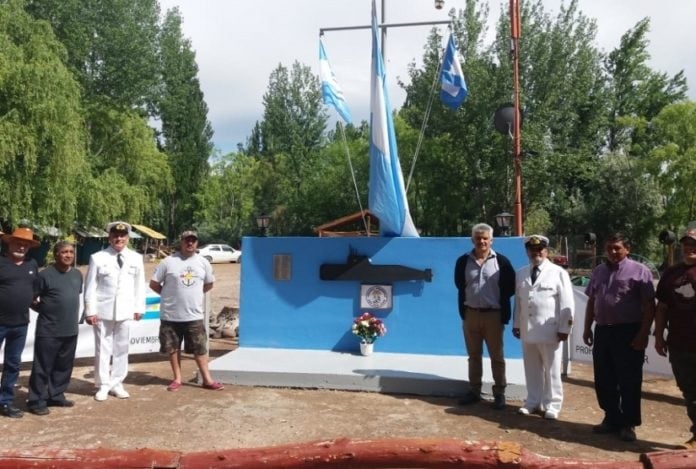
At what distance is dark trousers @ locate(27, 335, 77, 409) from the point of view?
5.51 meters

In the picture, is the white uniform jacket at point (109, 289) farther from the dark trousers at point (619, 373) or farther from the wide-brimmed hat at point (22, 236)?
the dark trousers at point (619, 373)

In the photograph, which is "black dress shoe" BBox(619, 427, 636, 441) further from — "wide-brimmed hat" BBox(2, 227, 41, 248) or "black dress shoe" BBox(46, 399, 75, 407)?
"wide-brimmed hat" BBox(2, 227, 41, 248)

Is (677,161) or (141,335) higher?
(677,161)

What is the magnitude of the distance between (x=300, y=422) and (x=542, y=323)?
2256mm

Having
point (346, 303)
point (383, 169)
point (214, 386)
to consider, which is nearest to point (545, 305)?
point (346, 303)

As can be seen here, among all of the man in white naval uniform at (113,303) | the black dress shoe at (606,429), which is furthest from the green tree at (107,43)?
the black dress shoe at (606,429)

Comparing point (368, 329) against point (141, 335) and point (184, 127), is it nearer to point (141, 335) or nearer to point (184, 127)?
point (141, 335)

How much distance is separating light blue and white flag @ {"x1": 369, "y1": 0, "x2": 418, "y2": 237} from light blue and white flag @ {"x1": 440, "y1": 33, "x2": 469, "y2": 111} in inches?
38.7

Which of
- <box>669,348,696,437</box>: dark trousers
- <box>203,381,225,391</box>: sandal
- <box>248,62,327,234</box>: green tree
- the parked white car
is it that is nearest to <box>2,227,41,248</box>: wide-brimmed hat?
<box>203,381,225,391</box>: sandal

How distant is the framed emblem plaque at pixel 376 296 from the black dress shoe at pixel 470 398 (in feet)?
5.82

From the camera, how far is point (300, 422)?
532cm

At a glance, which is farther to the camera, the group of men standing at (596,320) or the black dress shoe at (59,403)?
the black dress shoe at (59,403)

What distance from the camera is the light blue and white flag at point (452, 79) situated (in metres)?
8.27

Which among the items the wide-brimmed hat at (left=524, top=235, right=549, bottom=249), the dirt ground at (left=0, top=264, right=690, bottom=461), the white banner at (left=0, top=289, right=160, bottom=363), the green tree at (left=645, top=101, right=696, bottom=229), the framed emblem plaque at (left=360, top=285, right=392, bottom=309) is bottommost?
the dirt ground at (left=0, top=264, right=690, bottom=461)
